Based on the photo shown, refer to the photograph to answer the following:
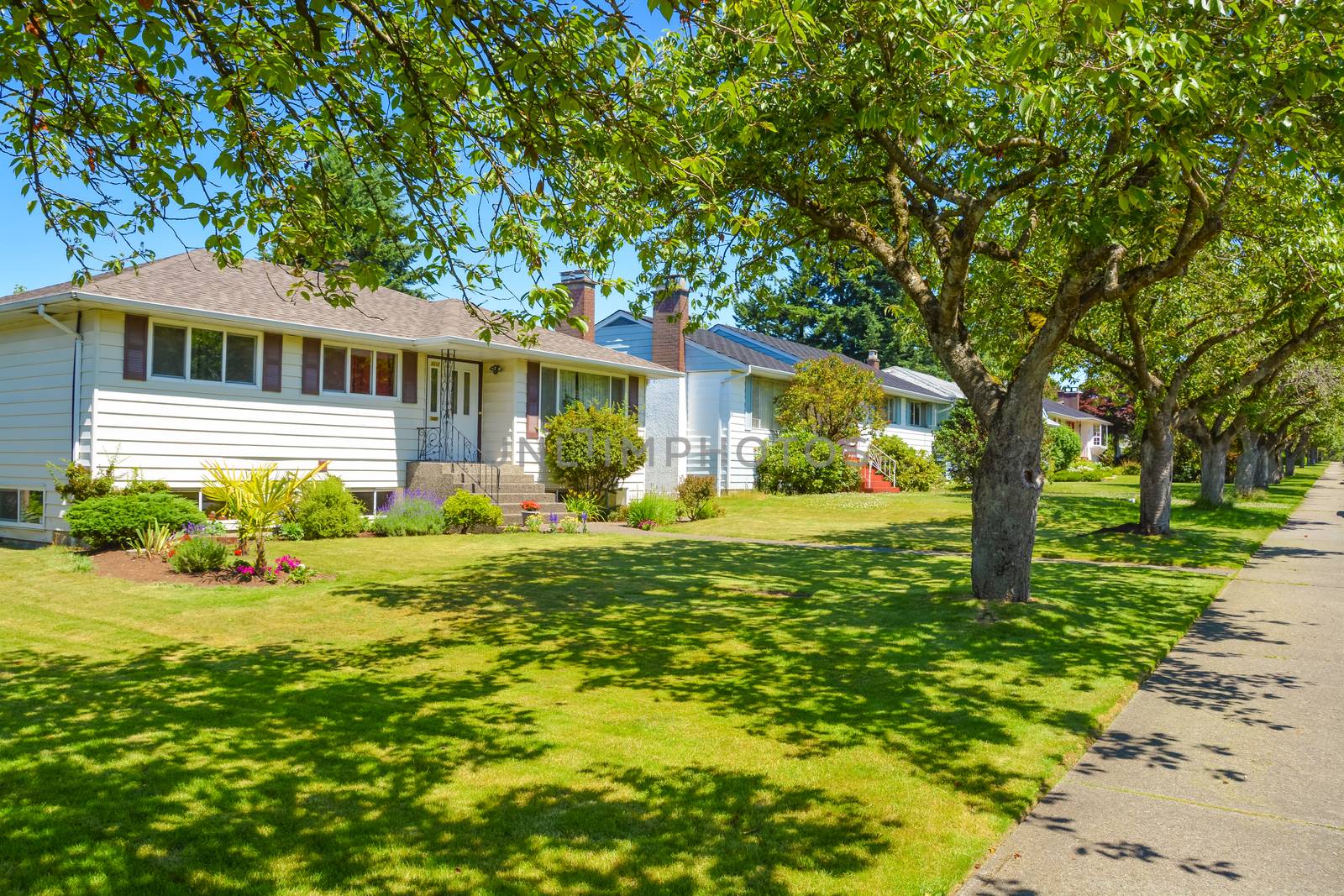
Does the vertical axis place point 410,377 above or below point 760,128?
below

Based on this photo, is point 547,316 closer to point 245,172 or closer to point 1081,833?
point 245,172

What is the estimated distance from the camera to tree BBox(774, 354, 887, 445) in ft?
105

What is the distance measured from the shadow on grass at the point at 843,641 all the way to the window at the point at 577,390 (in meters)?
9.44

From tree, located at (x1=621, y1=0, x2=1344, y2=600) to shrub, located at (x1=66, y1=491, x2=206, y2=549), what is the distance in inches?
351

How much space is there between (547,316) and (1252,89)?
583 cm

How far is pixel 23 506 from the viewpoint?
17125 mm

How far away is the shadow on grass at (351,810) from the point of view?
403 centimetres

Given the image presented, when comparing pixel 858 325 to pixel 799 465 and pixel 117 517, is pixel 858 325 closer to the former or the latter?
pixel 799 465

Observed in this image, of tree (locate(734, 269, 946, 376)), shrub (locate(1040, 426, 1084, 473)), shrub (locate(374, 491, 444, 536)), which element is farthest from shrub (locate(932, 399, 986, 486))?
shrub (locate(374, 491, 444, 536))

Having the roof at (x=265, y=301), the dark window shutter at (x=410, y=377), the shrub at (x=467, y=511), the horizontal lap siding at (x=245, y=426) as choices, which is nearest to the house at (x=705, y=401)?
the roof at (x=265, y=301)

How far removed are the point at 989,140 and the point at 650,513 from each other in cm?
1378

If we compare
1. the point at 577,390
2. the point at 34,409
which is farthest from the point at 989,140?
the point at 34,409

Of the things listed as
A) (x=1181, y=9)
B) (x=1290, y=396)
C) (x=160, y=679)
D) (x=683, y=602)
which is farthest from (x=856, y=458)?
(x=160, y=679)

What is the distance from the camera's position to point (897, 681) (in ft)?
24.5
